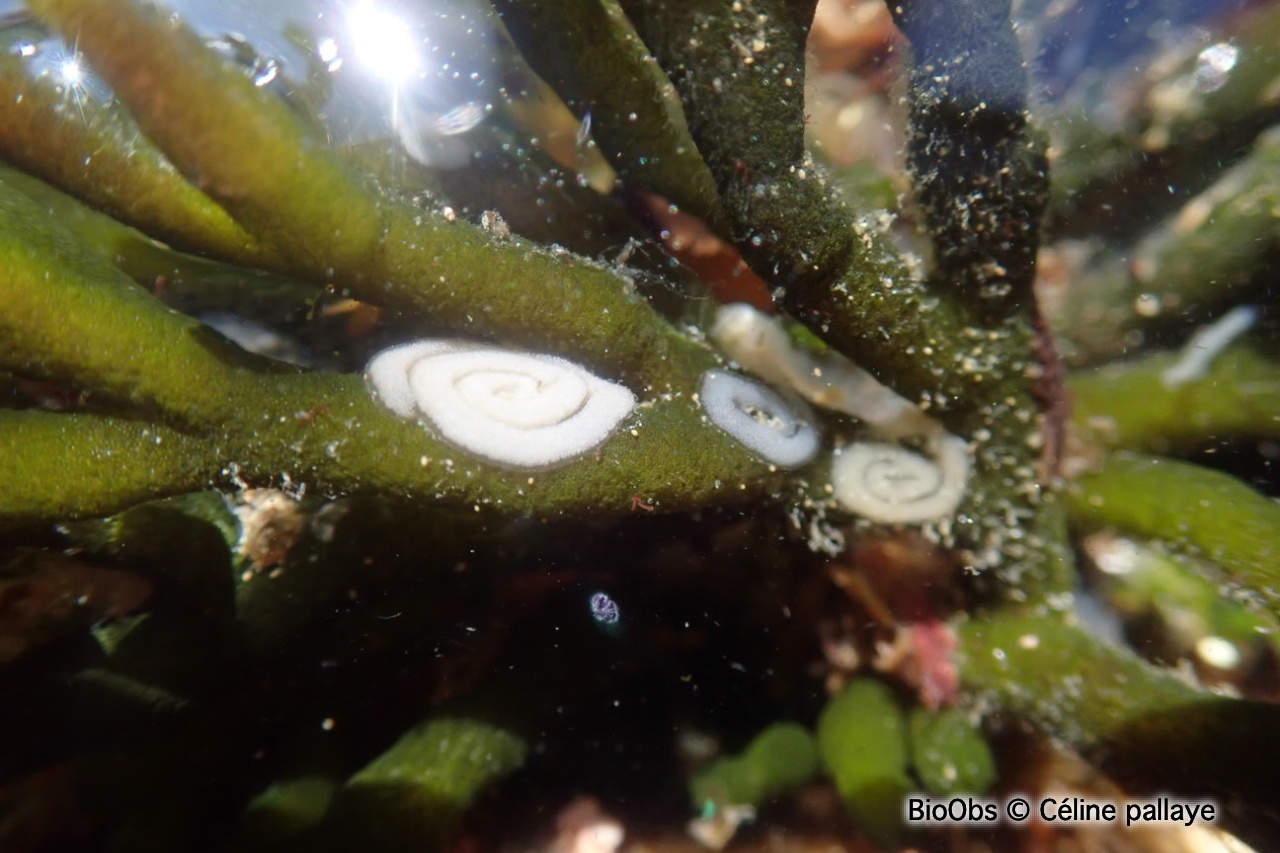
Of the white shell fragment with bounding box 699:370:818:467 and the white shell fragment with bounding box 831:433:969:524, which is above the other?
the white shell fragment with bounding box 699:370:818:467

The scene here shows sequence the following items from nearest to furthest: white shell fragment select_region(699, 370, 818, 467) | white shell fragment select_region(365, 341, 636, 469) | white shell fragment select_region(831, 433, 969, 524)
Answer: white shell fragment select_region(365, 341, 636, 469)
white shell fragment select_region(699, 370, 818, 467)
white shell fragment select_region(831, 433, 969, 524)

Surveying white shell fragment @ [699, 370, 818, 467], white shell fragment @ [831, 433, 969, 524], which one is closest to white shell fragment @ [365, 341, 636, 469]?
white shell fragment @ [699, 370, 818, 467]

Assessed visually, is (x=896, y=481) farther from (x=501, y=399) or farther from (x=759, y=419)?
(x=501, y=399)

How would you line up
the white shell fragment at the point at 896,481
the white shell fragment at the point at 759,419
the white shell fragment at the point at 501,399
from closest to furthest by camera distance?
the white shell fragment at the point at 501,399 < the white shell fragment at the point at 759,419 < the white shell fragment at the point at 896,481

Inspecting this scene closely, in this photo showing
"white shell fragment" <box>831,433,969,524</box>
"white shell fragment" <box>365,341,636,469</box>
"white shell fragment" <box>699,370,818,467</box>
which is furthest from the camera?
"white shell fragment" <box>831,433,969,524</box>

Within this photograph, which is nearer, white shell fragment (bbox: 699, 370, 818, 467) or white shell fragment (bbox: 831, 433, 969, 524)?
white shell fragment (bbox: 699, 370, 818, 467)

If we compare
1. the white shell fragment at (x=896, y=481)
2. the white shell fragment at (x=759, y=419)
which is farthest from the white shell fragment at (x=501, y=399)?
the white shell fragment at (x=896, y=481)

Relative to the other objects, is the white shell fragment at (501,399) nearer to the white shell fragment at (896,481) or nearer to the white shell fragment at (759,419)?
the white shell fragment at (759,419)

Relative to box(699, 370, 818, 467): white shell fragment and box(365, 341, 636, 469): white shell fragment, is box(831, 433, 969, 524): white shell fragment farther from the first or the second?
box(365, 341, 636, 469): white shell fragment
